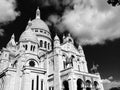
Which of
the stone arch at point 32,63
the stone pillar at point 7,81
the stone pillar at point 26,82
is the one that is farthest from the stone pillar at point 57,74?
the stone pillar at point 7,81

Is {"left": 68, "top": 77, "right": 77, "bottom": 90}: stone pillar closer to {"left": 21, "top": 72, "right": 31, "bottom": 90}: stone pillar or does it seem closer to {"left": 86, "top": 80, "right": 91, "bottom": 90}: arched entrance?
{"left": 86, "top": 80, "right": 91, "bottom": 90}: arched entrance

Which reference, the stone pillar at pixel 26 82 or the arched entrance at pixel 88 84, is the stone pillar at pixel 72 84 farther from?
the stone pillar at pixel 26 82

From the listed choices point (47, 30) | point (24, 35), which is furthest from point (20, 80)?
point (47, 30)

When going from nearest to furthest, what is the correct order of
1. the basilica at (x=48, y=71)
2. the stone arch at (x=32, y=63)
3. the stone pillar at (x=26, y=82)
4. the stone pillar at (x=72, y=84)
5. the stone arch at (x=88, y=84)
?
the stone pillar at (x=72, y=84), the stone pillar at (x=26, y=82), the basilica at (x=48, y=71), the stone arch at (x=88, y=84), the stone arch at (x=32, y=63)

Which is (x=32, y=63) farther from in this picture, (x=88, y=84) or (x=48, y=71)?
(x=88, y=84)

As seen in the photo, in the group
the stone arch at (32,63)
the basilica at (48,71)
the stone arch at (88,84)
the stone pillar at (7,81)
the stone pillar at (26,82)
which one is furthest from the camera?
the stone arch at (32,63)

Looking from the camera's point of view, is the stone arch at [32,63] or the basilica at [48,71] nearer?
the basilica at [48,71]

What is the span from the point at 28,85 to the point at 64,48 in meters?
14.8

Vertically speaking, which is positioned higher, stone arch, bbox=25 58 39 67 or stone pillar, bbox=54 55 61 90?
stone arch, bbox=25 58 39 67

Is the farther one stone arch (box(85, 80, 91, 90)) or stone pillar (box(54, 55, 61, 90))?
stone arch (box(85, 80, 91, 90))

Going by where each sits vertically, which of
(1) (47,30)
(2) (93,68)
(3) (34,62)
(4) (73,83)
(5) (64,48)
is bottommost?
(4) (73,83)

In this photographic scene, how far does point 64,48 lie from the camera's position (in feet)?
137

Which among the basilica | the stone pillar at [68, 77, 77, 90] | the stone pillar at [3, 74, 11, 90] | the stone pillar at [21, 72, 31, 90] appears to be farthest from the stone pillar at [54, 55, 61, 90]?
the stone pillar at [3, 74, 11, 90]

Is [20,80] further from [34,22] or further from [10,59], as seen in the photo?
[34,22]
